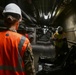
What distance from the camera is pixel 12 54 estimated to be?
2379 millimetres

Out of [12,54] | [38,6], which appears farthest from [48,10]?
[12,54]

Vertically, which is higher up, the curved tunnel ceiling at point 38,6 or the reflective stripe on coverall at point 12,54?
the curved tunnel ceiling at point 38,6

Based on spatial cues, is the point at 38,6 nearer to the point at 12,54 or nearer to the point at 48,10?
the point at 48,10

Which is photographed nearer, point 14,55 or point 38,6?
point 14,55

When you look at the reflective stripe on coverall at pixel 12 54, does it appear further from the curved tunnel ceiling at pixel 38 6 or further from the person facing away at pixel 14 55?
the curved tunnel ceiling at pixel 38 6

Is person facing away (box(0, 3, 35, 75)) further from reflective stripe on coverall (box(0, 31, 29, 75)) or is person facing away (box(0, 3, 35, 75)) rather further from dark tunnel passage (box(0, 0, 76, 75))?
dark tunnel passage (box(0, 0, 76, 75))

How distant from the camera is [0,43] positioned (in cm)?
241

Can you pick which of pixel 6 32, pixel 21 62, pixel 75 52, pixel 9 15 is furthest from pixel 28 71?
pixel 75 52

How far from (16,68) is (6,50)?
0.23 meters

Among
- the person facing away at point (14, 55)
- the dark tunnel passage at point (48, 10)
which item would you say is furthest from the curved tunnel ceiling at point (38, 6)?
the person facing away at point (14, 55)

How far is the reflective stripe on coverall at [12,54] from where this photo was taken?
7.78 ft

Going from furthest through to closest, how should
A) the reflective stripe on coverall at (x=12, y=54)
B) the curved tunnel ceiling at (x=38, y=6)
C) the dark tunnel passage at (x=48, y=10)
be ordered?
the curved tunnel ceiling at (x=38, y=6) < the dark tunnel passage at (x=48, y=10) < the reflective stripe on coverall at (x=12, y=54)

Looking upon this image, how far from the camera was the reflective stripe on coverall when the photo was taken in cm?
237

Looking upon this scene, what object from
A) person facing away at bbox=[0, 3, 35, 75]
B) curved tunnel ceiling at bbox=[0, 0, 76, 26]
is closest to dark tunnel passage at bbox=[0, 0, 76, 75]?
curved tunnel ceiling at bbox=[0, 0, 76, 26]
